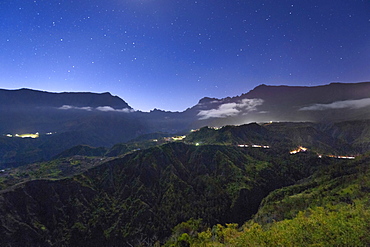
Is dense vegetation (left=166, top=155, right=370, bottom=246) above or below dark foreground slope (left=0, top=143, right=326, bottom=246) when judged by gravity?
above

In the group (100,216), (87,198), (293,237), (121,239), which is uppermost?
(293,237)

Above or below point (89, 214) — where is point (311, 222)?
above

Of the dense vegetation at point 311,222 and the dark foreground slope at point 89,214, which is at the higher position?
the dense vegetation at point 311,222

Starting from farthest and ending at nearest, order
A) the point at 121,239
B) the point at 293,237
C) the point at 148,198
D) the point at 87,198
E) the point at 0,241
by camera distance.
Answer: the point at 148,198 < the point at 87,198 < the point at 121,239 < the point at 0,241 < the point at 293,237

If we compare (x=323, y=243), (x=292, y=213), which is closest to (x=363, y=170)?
(x=292, y=213)

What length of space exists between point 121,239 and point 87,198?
51840 mm

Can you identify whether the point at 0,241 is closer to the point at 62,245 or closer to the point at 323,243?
the point at 62,245

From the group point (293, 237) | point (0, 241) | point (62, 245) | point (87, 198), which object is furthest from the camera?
point (87, 198)

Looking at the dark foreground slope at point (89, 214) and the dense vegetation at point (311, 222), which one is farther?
the dark foreground slope at point (89, 214)

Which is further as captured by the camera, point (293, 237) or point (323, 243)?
point (293, 237)

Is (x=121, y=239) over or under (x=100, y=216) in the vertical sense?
under

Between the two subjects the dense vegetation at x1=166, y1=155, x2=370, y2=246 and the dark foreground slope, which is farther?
the dark foreground slope

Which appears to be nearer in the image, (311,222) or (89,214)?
(311,222)

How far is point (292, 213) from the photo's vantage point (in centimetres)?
12488
